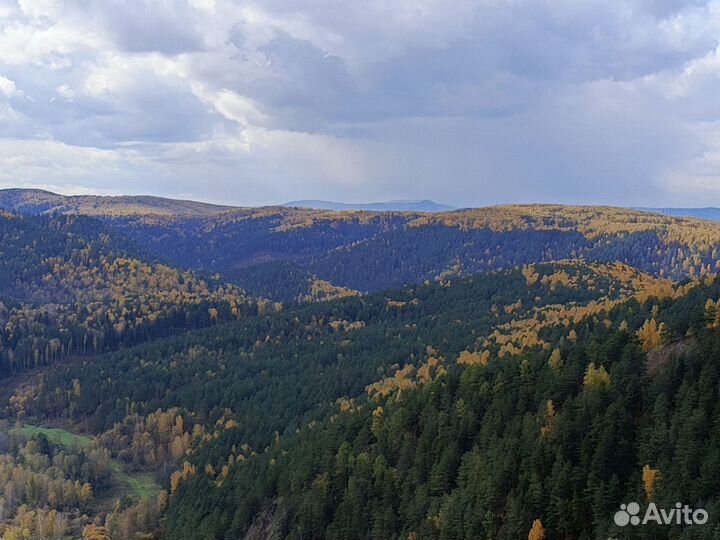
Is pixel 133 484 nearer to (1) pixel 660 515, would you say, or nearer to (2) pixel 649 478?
(2) pixel 649 478

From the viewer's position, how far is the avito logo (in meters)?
70.4

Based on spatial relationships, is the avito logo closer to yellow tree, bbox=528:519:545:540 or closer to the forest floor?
yellow tree, bbox=528:519:545:540

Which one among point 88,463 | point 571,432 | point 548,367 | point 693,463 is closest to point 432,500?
point 571,432

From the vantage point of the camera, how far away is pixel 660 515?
7325 cm

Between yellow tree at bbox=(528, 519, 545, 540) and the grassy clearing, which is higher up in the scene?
yellow tree at bbox=(528, 519, 545, 540)

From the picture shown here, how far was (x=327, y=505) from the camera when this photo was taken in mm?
118688

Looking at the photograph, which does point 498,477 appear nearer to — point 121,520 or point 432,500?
point 432,500

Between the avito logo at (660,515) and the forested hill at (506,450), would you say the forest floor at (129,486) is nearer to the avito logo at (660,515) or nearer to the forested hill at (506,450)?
the forested hill at (506,450)

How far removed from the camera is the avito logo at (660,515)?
7038 centimetres

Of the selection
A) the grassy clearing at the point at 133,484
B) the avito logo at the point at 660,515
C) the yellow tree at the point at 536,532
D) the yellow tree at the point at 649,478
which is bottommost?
the grassy clearing at the point at 133,484

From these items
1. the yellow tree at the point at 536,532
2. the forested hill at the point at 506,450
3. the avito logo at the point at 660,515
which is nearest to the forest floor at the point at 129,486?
the forested hill at the point at 506,450

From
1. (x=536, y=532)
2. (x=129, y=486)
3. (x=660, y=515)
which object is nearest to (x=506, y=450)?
(x=536, y=532)

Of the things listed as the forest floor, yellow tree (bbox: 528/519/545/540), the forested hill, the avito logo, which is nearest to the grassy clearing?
the forest floor

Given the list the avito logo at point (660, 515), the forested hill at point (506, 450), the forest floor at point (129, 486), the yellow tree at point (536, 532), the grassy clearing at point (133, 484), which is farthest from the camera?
the grassy clearing at point (133, 484)
